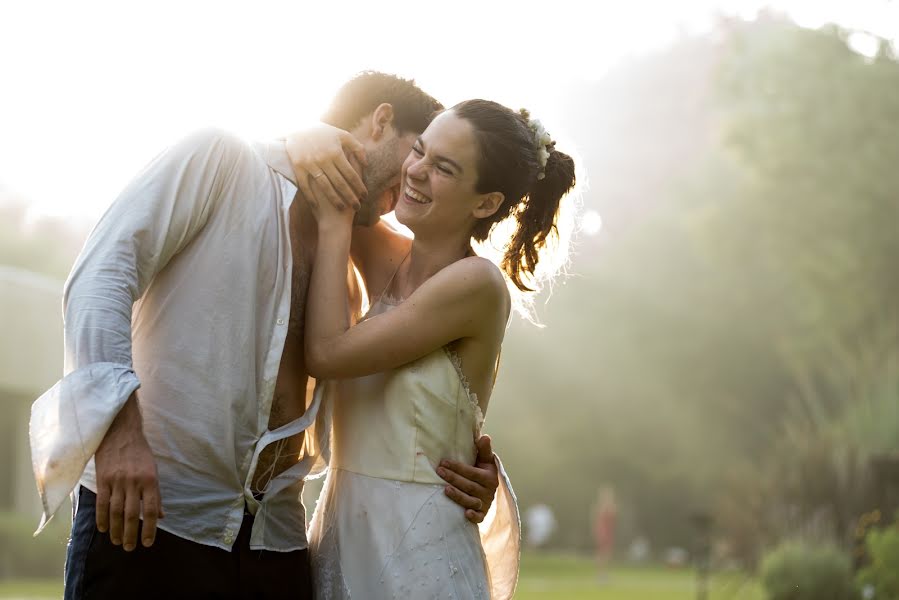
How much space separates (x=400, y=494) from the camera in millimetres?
3291

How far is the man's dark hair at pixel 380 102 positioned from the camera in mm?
3658

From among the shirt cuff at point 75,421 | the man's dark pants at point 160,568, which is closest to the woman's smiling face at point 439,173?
the man's dark pants at point 160,568

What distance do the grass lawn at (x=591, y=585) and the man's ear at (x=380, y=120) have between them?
10.4m

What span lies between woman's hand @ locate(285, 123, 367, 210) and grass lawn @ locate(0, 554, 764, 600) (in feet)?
35.0

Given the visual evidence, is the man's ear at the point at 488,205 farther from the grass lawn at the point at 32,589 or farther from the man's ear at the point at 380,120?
the grass lawn at the point at 32,589

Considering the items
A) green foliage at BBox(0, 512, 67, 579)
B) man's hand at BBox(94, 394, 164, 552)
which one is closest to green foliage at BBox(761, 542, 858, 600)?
man's hand at BBox(94, 394, 164, 552)

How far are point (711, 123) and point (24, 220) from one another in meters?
23.2

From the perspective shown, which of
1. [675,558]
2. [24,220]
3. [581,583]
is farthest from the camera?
[675,558]

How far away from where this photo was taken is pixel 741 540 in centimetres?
1359

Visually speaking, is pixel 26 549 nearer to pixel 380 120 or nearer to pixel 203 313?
pixel 380 120

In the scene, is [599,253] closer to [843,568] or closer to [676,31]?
[676,31]

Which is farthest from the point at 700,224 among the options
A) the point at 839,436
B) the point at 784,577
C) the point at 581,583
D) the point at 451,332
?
the point at 451,332

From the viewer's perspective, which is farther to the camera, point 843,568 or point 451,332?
point 843,568

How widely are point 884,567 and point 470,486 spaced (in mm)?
7664
